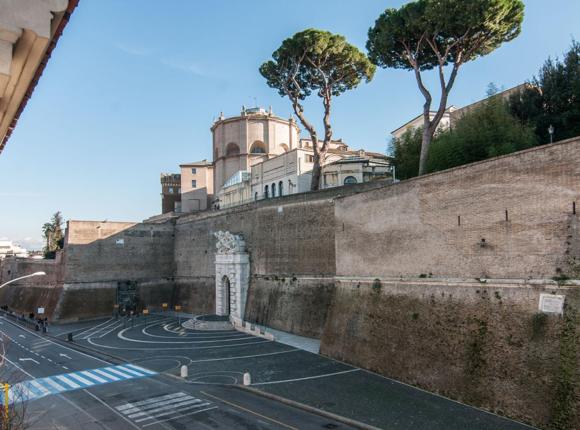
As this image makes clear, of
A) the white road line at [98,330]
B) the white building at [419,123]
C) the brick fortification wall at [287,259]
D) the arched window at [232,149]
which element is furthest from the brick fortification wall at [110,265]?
the white building at [419,123]

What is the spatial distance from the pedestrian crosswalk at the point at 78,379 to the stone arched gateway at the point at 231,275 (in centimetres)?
1081

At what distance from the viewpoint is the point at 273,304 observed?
1236 inches

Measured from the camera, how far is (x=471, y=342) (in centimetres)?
1620

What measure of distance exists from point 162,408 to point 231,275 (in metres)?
19.0

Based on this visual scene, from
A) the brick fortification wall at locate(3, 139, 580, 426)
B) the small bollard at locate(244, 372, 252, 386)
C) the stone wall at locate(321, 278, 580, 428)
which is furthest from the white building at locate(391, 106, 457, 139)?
the small bollard at locate(244, 372, 252, 386)

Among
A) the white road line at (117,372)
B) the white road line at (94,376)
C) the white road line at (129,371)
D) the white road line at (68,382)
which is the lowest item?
the white road line at (68,382)

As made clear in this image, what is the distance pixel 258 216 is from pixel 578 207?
23902 mm

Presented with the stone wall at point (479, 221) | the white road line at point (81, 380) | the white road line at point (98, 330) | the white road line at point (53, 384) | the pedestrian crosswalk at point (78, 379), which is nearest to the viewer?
the stone wall at point (479, 221)

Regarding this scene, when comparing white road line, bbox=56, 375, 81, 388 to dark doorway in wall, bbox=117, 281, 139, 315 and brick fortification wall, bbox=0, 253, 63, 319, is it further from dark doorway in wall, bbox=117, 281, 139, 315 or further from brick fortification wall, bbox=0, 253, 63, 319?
dark doorway in wall, bbox=117, 281, 139, 315

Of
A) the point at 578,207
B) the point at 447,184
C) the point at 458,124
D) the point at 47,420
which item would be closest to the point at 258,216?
the point at 458,124

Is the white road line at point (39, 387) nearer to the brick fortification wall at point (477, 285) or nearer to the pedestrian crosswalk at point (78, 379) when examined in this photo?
the pedestrian crosswalk at point (78, 379)

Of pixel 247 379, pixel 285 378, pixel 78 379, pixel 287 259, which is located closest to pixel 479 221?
pixel 285 378

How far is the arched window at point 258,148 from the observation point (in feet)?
179

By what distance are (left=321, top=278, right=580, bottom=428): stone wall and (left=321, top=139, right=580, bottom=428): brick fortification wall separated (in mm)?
35
